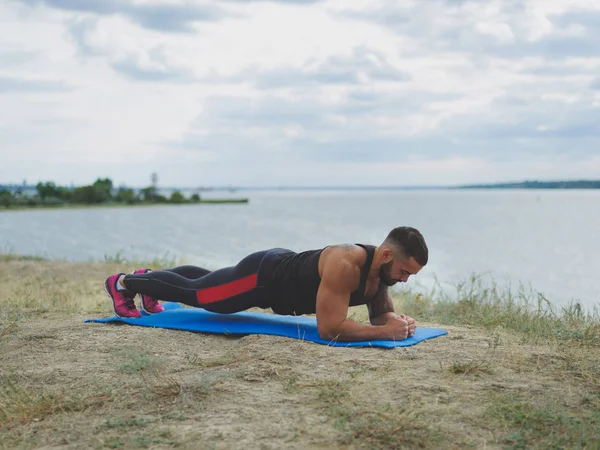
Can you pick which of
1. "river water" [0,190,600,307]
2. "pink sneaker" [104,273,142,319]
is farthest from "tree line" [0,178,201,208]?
"pink sneaker" [104,273,142,319]

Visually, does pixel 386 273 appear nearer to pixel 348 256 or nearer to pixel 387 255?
pixel 387 255

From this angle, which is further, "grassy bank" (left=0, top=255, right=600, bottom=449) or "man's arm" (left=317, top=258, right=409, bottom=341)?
"man's arm" (left=317, top=258, right=409, bottom=341)

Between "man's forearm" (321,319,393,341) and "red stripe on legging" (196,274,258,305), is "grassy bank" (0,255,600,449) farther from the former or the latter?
"red stripe on legging" (196,274,258,305)

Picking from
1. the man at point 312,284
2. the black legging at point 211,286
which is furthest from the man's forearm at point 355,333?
the black legging at point 211,286

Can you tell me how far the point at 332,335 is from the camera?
4672mm

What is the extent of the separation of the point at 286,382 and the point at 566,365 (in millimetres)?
1871

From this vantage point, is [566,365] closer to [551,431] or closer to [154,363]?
[551,431]

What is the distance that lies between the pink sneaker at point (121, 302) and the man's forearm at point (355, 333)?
6.39 ft

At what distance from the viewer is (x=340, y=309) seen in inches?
182

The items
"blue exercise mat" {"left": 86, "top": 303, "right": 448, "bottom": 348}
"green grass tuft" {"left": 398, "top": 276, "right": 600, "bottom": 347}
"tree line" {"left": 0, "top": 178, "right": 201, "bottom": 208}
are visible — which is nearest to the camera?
"blue exercise mat" {"left": 86, "top": 303, "right": 448, "bottom": 348}

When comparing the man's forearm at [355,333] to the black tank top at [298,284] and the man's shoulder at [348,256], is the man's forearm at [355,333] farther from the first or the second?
the man's shoulder at [348,256]

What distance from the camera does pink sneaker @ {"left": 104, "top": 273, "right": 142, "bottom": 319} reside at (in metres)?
5.56

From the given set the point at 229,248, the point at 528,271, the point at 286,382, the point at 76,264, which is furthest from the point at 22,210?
the point at 286,382

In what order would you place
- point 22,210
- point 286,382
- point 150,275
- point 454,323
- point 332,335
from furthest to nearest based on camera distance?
point 22,210 → point 454,323 → point 150,275 → point 332,335 → point 286,382
